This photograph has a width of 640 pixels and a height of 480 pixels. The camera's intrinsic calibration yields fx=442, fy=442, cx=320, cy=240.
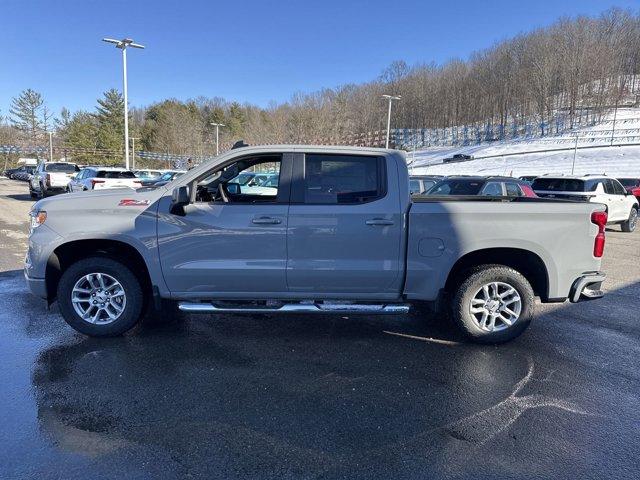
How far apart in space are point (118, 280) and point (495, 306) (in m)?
3.80

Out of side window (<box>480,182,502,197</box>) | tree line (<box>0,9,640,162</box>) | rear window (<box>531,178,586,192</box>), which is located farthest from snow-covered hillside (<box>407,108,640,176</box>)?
side window (<box>480,182,502,197</box>)

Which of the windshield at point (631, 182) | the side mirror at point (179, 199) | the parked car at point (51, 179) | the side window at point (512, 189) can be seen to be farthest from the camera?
the windshield at point (631, 182)

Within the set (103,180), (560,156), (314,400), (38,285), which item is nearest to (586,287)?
(314,400)

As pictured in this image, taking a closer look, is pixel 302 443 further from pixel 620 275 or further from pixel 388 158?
pixel 620 275

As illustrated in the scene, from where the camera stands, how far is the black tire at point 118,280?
4.39 m

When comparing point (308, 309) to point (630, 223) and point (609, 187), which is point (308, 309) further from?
point (630, 223)

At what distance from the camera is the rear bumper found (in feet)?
14.4

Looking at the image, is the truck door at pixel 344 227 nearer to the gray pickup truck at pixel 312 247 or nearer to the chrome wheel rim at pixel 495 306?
the gray pickup truck at pixel 312 247

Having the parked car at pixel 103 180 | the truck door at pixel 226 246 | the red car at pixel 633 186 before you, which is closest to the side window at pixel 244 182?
the truck door at pixel 226 246

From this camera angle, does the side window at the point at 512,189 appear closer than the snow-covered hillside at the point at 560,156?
Yes

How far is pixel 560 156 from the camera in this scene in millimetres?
49531

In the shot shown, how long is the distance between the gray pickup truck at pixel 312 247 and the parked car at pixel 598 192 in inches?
383

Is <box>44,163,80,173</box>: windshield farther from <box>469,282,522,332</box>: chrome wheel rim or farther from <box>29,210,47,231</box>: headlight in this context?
<box>469,282,522,332</box>: chrome wheel rim

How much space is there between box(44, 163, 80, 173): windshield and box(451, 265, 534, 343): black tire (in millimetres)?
23027
